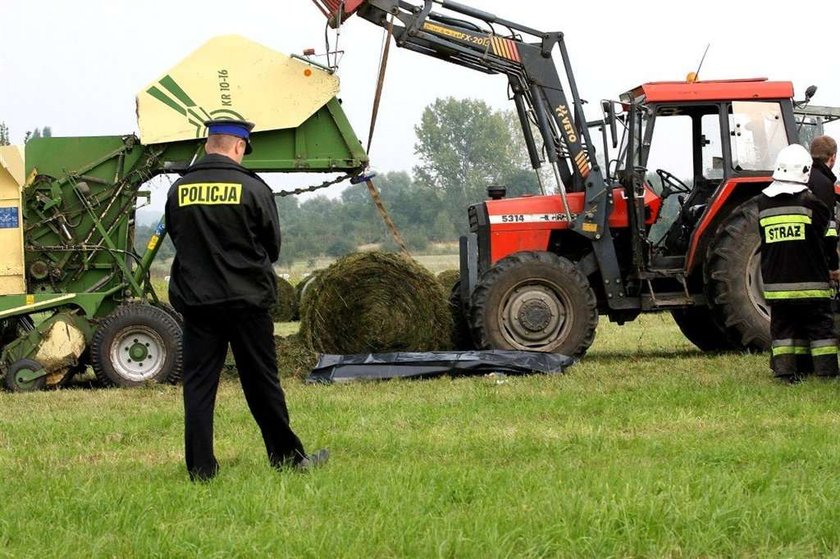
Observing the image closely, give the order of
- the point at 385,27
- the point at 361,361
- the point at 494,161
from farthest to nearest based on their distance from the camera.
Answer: the point at 494,161 < the point at 385,27 < the point at 361,361

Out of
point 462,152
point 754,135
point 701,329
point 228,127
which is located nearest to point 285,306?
point 701,329

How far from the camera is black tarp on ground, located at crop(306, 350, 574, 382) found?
440 inches

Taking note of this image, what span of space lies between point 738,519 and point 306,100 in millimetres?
7780

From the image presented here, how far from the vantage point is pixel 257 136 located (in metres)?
11.9

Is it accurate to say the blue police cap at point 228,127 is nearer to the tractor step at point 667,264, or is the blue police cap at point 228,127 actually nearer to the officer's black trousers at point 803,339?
the officer's black trousers at point 803,339

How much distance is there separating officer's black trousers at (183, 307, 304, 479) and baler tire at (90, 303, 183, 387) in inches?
204

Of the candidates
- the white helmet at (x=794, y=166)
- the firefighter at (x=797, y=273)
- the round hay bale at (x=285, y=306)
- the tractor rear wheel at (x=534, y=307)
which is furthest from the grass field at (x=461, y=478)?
the round hay bale at (x=285, y=306)

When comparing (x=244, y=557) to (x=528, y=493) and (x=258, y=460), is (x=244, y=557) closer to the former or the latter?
(x=528, y=493)

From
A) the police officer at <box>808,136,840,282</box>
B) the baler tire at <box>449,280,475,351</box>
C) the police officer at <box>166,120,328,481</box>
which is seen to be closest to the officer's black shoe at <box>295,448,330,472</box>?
the police officer at <box>166,120,328,481</box>

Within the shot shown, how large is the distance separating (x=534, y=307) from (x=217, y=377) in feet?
19.8

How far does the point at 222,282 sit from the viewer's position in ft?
20.4

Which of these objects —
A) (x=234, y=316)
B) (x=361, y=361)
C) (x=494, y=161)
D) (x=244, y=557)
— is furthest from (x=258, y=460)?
(x=494, y=161)

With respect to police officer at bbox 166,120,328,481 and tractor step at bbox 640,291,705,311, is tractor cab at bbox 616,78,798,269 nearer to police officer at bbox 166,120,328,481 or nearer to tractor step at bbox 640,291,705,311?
tractor step at bbox 640,291,705,311

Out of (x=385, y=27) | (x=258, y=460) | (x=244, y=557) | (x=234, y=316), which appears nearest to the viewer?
(x=244, y=557)
